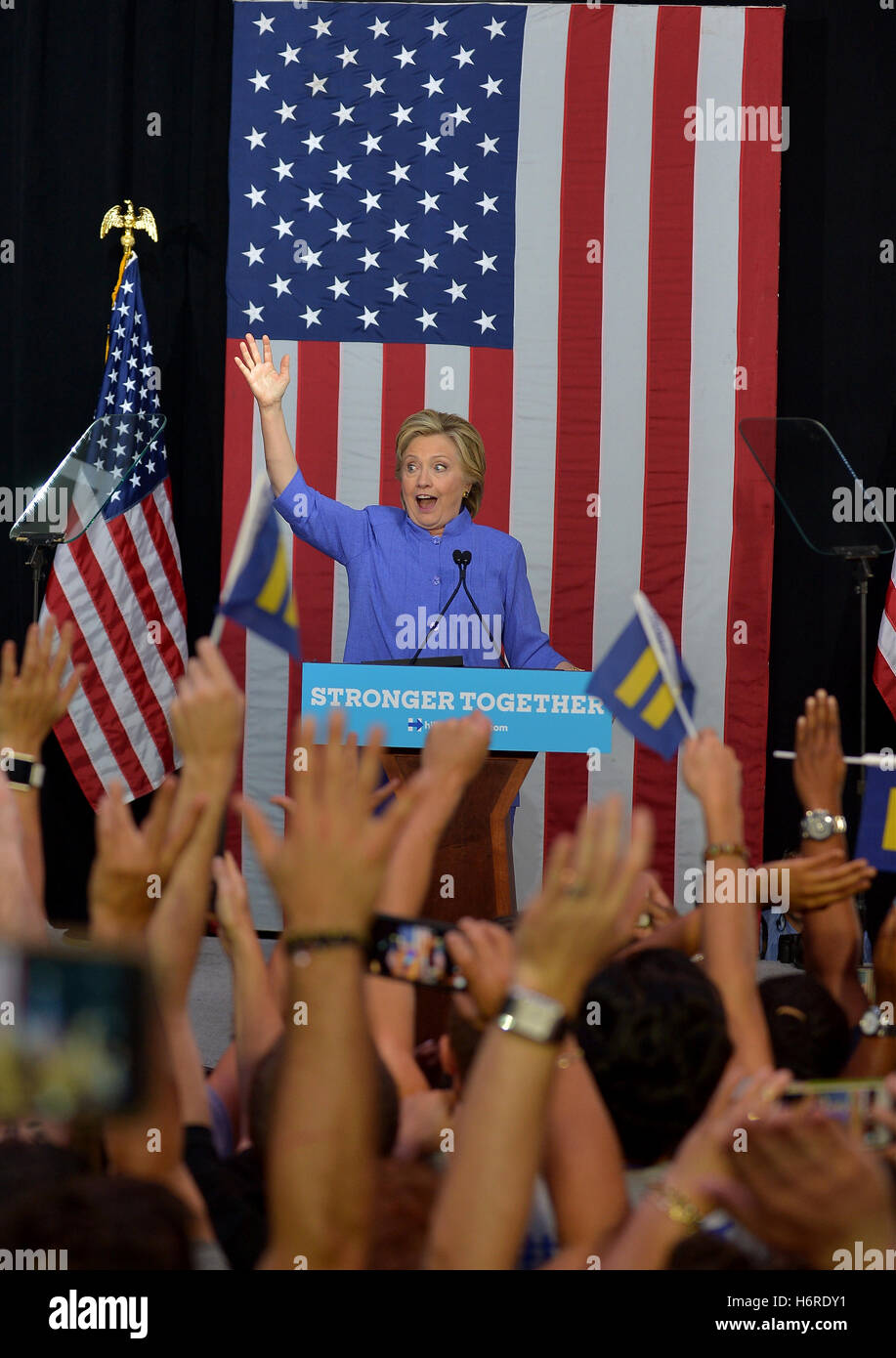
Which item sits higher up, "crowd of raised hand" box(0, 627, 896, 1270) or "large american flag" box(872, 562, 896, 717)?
"large american flag" box(872, 562, 896, 717)

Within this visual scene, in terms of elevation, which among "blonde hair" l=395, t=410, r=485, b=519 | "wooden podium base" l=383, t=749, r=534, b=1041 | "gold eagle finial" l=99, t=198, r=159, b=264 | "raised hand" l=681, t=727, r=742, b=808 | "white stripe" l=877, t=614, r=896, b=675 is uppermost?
"gold eagle finial" l=99, t=198, r=159, b=264

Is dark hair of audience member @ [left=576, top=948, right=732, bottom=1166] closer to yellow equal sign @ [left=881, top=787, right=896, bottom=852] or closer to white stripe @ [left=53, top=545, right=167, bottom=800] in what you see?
yellow equal sign @ [left=881, top=787, right=896, bottom=852]

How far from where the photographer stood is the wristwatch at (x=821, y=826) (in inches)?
79.4

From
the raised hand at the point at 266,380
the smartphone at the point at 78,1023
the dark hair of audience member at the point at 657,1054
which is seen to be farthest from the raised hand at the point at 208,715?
the raised hand at the point at 266,380

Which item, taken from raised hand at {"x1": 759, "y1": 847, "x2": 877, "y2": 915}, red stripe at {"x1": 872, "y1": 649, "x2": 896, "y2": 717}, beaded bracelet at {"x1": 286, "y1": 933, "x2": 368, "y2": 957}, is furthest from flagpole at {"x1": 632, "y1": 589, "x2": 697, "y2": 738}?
red stripe at {"x1": 872, "y1": 649, "x2": 896, "y2": 717}

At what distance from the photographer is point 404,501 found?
4066 millimetres

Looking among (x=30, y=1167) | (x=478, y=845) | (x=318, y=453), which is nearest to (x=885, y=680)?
(x=478, y=845)

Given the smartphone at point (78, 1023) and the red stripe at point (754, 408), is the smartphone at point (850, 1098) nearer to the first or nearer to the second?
the smartphone at point (78, 1023)

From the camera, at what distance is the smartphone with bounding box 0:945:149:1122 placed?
2.27 ft

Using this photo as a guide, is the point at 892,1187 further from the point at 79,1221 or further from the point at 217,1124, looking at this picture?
the point at 217,1124

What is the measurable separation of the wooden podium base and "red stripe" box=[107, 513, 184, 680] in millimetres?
1775

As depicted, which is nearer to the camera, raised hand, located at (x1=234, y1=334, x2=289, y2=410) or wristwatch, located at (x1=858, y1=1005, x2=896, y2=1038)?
wristwatch, located at (x1=858, y1=1005, x2=896, y2=1038)

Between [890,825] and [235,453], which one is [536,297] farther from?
[890,825]

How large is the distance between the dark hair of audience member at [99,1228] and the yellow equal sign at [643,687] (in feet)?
3.54
